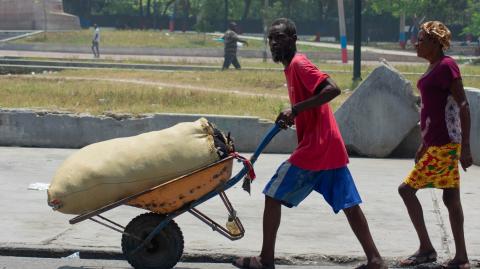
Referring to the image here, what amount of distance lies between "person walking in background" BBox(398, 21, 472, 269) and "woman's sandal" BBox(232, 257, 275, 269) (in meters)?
1.04

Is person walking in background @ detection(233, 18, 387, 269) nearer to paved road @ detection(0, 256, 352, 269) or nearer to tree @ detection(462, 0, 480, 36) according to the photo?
paved road @ detection(0, 256, 352, 269)

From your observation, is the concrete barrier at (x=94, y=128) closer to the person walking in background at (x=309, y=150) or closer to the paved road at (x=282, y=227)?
the paved road at (x=282, y=227)

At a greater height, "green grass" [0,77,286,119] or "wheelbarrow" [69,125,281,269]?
"wheelbarrow" [69,125,281,269]

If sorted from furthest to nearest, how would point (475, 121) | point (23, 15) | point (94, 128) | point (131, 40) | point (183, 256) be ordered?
point (23, 15)
point (131, 40)
point (94, 128)
point (475, 121)
point (183, 256)

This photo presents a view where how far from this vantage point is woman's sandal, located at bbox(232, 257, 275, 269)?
626 cm

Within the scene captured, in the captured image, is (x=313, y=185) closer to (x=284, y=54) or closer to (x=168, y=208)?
(x=284, y=54)

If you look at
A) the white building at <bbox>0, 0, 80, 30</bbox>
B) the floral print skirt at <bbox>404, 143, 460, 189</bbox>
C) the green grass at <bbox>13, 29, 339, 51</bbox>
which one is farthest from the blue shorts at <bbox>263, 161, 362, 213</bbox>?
the white building at <bbox>0, 0, 80, 30</bbox>

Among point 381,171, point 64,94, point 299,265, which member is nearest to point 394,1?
point 64,94

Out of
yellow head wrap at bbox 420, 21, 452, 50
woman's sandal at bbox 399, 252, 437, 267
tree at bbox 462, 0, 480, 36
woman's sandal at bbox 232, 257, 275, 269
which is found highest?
yellow head wrap at bbox 420, 21, 452, 50

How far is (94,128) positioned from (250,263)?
19.8ft

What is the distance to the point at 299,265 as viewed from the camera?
666 centimetres

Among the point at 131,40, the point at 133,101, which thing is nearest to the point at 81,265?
the point at 133,101

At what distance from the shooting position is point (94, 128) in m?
12.0

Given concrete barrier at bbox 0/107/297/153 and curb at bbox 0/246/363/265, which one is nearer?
curb at bbox 0/246/363/265
